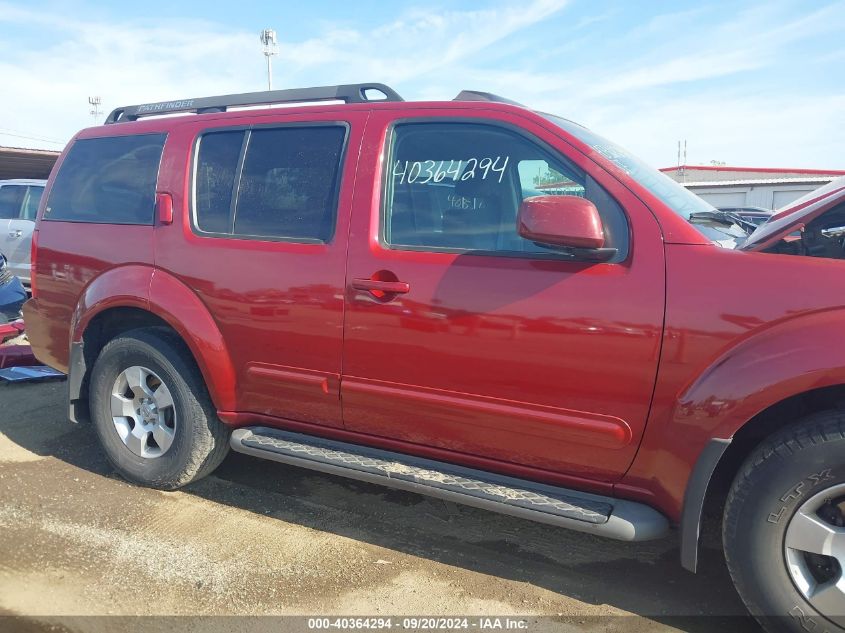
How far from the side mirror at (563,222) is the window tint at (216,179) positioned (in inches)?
65.3

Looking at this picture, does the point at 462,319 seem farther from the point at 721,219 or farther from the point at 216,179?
the point at 216,179

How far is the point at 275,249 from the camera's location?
3.04 metres

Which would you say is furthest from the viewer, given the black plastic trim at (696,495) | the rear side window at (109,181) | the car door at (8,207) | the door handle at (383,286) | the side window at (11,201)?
the side window at (11,201)

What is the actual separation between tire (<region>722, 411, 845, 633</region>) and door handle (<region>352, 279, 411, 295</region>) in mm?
1460

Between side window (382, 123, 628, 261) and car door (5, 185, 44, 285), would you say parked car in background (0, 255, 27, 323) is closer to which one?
car door (5, 185, 44, 285)

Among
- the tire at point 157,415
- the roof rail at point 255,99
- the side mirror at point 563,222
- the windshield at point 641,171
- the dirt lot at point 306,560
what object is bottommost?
the dirt lot at point 306,560

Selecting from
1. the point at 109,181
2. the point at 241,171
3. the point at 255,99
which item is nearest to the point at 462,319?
the point at 241,171

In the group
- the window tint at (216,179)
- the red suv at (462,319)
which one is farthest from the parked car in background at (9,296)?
the window tint at (216,179)

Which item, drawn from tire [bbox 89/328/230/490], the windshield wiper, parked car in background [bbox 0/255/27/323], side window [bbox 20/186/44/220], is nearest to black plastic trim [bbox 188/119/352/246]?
tire [bbox 89/328/230/490]

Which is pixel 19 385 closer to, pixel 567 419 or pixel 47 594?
pixel 47 594

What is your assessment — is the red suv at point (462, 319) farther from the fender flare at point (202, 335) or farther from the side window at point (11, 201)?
the side window at point (11, 201)

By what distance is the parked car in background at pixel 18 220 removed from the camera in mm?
9242

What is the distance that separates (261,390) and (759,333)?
2220mm

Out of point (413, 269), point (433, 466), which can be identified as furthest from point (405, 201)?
point (433, 466)
